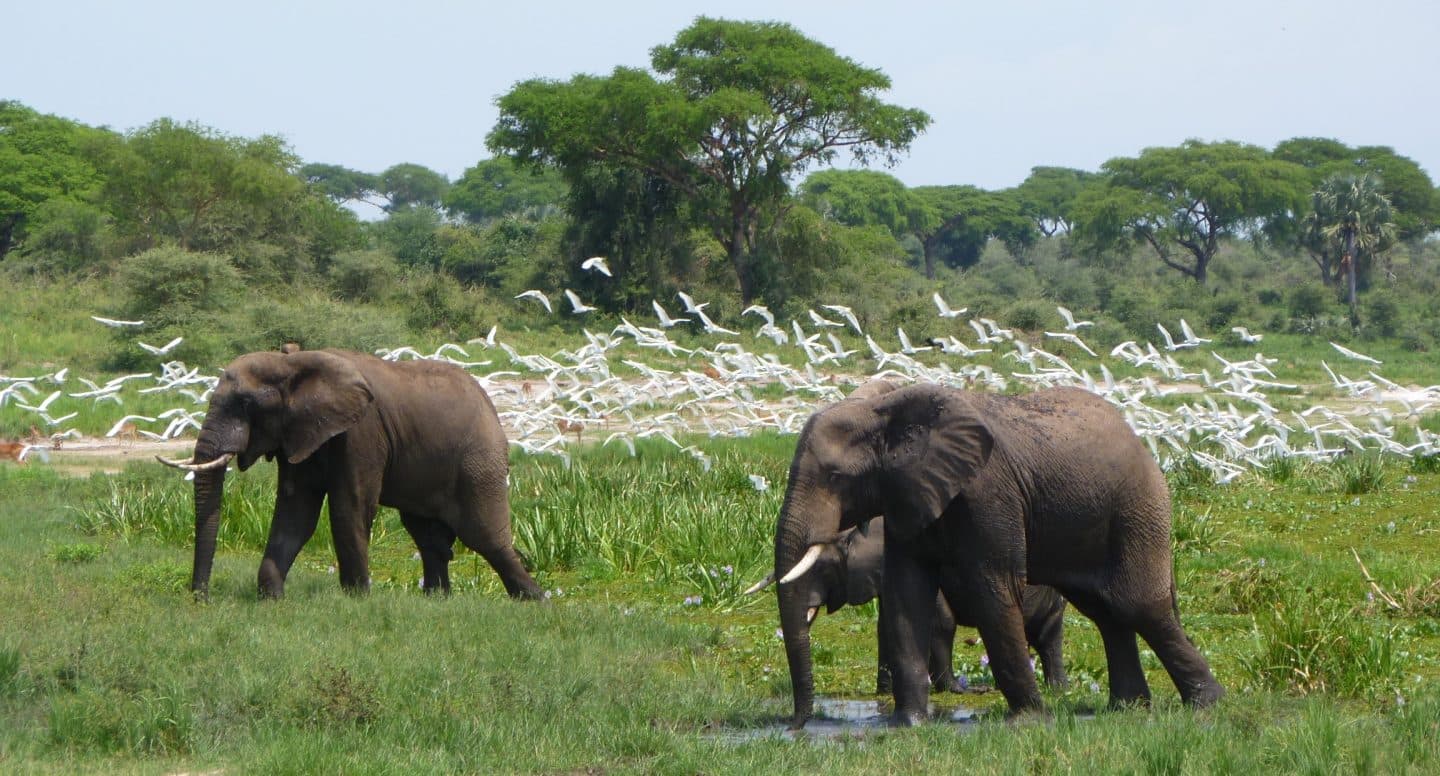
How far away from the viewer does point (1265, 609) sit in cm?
1111

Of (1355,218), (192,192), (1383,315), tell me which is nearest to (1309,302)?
(1383,315)

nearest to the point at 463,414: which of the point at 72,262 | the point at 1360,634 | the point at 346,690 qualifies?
the point at 346,690

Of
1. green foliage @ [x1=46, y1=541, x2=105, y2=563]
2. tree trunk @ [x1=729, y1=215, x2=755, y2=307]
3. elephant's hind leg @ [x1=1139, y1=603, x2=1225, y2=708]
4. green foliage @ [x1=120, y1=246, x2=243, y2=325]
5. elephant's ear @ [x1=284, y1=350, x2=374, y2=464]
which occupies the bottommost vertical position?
green foliage @ [x1=46, y1=541, x2=105, y2=563]

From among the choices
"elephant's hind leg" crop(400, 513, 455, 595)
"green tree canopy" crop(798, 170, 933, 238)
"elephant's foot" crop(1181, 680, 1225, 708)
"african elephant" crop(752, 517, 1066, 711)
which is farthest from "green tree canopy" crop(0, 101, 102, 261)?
"elephant's foot" crop(1181, 680, 1225, 708)

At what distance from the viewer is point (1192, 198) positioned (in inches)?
2616

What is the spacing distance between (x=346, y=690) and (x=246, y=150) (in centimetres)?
4159

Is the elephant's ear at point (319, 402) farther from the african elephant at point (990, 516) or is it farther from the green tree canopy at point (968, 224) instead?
the green tree canopy at point (968, 224)

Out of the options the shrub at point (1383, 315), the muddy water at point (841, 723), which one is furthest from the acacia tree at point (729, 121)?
the muddy water at point (841, 723)

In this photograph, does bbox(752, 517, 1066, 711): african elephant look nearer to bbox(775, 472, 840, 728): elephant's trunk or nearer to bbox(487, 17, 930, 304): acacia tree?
bbox(775, 472, 840, 728): elephant's trunk

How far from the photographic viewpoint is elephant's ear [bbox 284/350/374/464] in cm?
1064

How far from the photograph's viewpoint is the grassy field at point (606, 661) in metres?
6.93

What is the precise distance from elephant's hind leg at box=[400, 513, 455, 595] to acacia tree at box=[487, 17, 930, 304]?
104ft

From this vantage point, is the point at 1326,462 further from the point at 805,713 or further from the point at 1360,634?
the point at 805,713

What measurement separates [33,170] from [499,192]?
31205 mm
